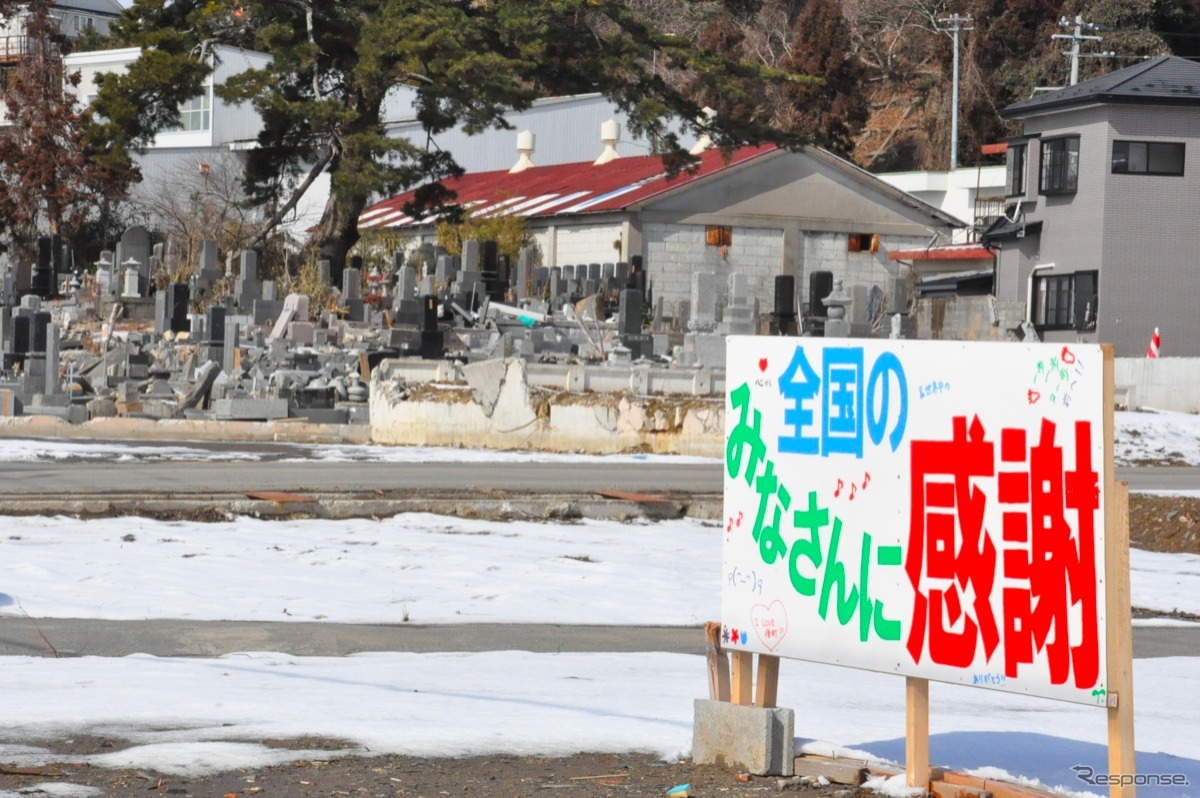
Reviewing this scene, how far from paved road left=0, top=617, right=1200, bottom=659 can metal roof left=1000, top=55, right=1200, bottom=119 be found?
1325 inches

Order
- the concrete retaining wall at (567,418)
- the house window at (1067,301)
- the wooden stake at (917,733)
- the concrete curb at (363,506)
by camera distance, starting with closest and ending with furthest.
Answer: the wooden stake at (917,733), the concrete curb at (363,506), the concrete retaining wall at (567,418), the house window at (1067,301)

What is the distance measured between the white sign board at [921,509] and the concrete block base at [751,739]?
10.4 inches

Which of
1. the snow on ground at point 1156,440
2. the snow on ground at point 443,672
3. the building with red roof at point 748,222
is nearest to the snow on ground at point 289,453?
the snow on ground at point 1156,440

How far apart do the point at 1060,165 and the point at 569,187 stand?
18.7 m

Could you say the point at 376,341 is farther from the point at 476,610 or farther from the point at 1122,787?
the point at 1122,787

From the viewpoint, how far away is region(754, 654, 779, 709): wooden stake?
6578mm

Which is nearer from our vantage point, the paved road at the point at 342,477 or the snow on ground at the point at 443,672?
the snow on ground at the point at 443,672

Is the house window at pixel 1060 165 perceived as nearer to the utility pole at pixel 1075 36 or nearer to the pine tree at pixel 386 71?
the pine tree at pixel 386 71

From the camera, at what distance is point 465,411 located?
2462 cm

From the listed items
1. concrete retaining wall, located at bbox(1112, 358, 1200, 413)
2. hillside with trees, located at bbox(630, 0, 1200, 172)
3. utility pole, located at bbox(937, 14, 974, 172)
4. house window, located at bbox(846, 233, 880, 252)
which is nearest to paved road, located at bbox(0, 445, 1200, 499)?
concrete retaining wall, located at bbox(1112, 358, 1200, 413)

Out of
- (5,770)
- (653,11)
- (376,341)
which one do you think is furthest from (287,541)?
(653,11)

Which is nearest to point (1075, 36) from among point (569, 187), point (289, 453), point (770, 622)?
point (569, 187)

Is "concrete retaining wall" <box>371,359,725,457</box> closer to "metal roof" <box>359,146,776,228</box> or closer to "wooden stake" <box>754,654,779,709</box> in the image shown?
"wooden stake" <box>754,654,779,709</box>

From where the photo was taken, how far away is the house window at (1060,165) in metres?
43.4
